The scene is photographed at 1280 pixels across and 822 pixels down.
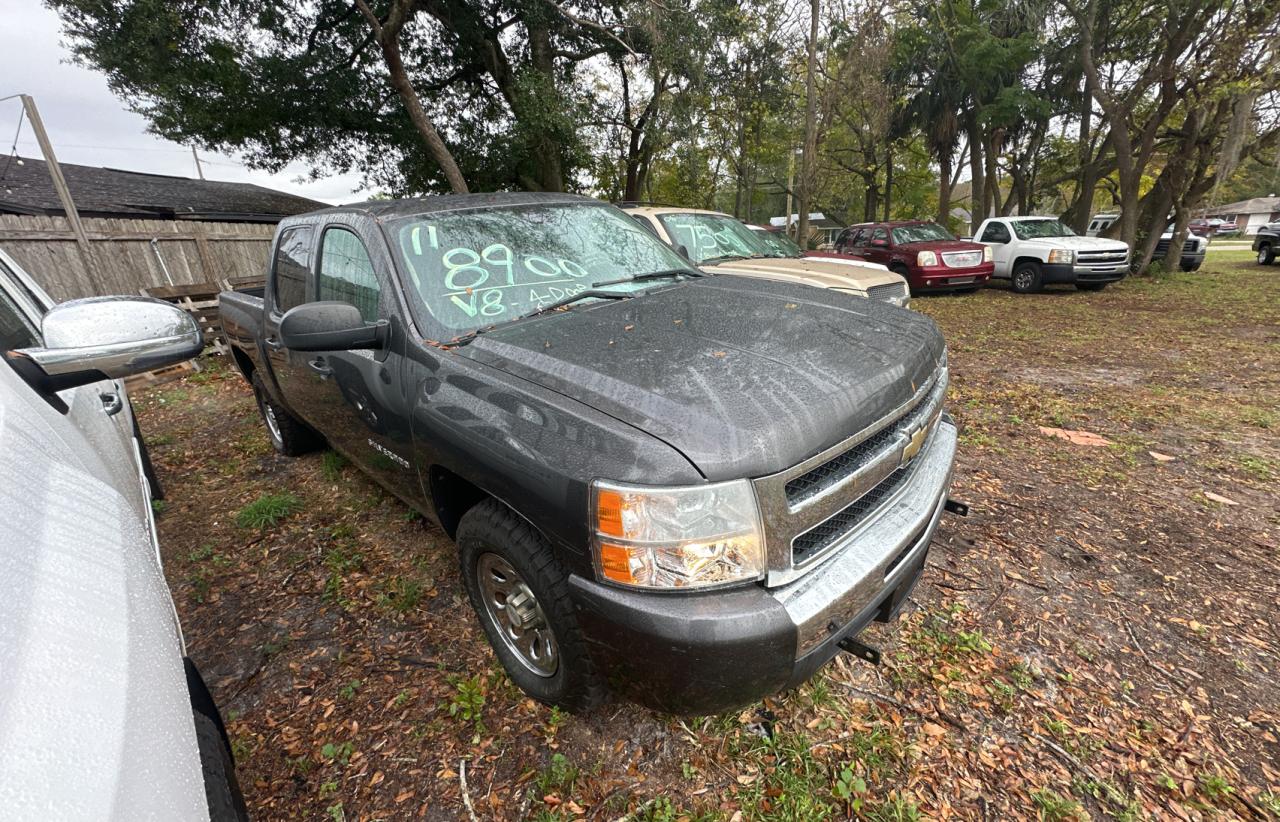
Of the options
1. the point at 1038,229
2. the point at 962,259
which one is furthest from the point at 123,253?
the point at 1038,229

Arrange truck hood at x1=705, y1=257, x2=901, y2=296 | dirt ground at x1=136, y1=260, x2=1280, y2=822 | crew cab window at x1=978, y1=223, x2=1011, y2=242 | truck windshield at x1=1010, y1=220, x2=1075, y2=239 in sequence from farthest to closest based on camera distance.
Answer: crew cab window at x1=978, y1=223, x2=1011, y2=242, truck windshield at x1=1010, y1=220, x2=1075, y2=239, truck hood at x1=705, y1=257, x2=901, y2=296, dirt ground at x1=136, y1=260, x2=1280, y2=822

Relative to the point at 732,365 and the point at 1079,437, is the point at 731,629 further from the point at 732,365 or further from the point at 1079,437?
the point at 1079,437

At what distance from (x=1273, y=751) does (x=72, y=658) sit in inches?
129

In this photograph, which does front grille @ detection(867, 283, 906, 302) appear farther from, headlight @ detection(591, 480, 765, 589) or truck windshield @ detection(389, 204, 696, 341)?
headlight @ detection(591, 480, 765, 589)

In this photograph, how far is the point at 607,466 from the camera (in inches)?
55.5

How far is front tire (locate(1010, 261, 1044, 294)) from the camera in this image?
11328 mm

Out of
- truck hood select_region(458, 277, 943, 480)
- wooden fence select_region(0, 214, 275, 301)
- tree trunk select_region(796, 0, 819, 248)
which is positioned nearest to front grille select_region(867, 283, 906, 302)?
truck hood select_region(458, 277, 943, 480)

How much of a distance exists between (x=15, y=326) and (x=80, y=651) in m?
2.48

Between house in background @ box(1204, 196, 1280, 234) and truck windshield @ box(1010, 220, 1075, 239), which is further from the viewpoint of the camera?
house in background @ box(1204, 196, 1280, 234)

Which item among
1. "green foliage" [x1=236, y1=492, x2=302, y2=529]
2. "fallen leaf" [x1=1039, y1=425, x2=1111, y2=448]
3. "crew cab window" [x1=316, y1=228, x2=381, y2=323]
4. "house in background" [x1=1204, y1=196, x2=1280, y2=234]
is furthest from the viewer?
"house in background" [x1=1204, y1=196, x2=1280, y2=234]

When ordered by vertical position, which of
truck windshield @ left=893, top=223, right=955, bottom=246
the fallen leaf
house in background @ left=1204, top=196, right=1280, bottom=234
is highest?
truck windshield @ left=893, top=223, right=955, bottom=246

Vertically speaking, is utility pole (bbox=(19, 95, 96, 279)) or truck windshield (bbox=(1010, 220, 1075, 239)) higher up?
utility pole (bbox=(19, 95, 96, 279))

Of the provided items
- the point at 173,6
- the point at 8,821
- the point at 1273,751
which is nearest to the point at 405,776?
the point at 8,821

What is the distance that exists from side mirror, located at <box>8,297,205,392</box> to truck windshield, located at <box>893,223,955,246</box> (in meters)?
12.3
